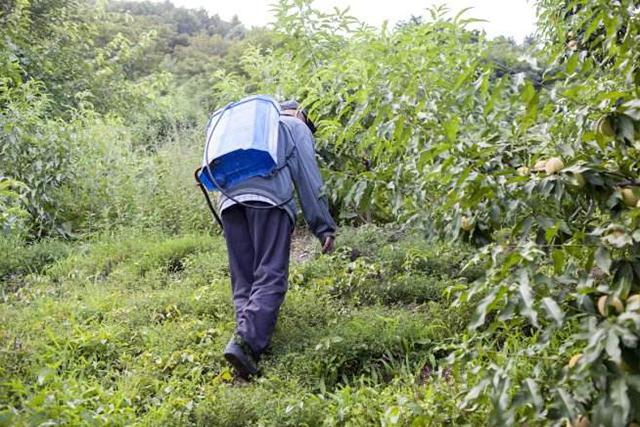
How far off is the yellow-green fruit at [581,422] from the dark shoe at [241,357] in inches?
74.4

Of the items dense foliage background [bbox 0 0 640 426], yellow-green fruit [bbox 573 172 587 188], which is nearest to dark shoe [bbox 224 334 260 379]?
dense foliage background [bbox 0 0 640 426]

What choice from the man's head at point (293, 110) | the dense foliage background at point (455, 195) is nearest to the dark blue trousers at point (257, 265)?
the dense foliage background at point (455, 195)

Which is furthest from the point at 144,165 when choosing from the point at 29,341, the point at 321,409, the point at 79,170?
the point at 321,409

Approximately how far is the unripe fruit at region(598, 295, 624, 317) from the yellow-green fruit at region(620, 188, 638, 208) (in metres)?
0.29

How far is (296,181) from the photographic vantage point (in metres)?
3.86

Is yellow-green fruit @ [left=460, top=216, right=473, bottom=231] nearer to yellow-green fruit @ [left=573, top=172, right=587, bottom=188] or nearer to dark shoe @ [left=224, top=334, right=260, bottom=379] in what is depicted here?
yellow-green fruit @ [left=573, top=172, right=587, bottom=188]

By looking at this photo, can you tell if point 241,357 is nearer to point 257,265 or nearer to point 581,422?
point 257,265

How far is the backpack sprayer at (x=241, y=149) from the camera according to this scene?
11.5ft

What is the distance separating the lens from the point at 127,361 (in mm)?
3506

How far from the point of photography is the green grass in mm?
2832

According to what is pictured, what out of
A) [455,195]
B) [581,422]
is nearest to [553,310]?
[581,422]

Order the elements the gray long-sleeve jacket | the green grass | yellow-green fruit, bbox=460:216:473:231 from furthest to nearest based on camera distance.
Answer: the gray long-sleeve jacket
the green grass
yellow-green fruit, bbox=460:216:473:231

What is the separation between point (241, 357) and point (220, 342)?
16.0 inches

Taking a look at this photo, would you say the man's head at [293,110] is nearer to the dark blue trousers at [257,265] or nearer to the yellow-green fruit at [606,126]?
the dark blue trousers at [257,265]
